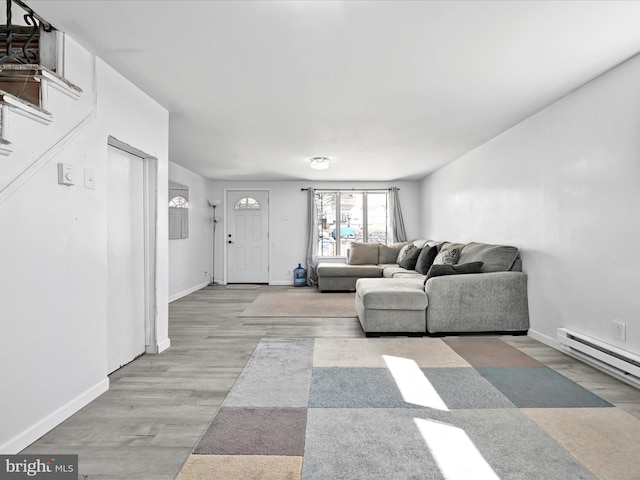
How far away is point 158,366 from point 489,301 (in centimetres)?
314

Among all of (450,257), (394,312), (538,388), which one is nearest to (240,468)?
(538,388)

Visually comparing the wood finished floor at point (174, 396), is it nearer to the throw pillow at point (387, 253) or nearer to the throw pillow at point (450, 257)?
the throw pillow at point (450, 257)

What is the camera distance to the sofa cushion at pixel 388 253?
7.20 m

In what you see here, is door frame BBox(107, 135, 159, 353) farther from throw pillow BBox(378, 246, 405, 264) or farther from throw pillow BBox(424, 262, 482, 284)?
throw pillow BBox(378, 246, 405, 264)

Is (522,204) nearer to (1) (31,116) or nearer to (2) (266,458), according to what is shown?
(2) (266,458)

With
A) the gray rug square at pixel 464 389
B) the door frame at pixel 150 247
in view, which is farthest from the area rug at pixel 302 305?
the gray rug square at pixel 464 389

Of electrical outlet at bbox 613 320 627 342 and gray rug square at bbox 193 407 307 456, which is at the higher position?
electrical outlet at bbox 613 320 627 342

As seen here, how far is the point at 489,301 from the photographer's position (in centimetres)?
372

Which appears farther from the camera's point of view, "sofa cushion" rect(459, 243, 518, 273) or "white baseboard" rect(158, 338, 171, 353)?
"sofa cushion" rect(459, 243, 518, 273)

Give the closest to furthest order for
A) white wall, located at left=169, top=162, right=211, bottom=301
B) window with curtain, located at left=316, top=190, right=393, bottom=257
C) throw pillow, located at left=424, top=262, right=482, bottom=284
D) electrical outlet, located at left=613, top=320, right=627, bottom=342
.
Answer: electrical outlet, located at left=613, top=320, right=627, bottom=342, throw pillow, located at left=424, top=262, right=482, bottom=284, white wall, located at left=169, top=162, right=211, bottom=301, window with curtain, located at left=316, top=190, right=393, bottom=257

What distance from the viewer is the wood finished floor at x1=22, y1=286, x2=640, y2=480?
1704 millimetres

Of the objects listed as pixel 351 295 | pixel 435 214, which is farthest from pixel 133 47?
pixel 435 214

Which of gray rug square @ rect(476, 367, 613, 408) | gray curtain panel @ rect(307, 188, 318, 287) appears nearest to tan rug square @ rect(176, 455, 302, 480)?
gray rug square @ rect(476, 367, 613, 408)

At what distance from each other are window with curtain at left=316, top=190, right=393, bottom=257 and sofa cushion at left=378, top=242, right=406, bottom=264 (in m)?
0.71
